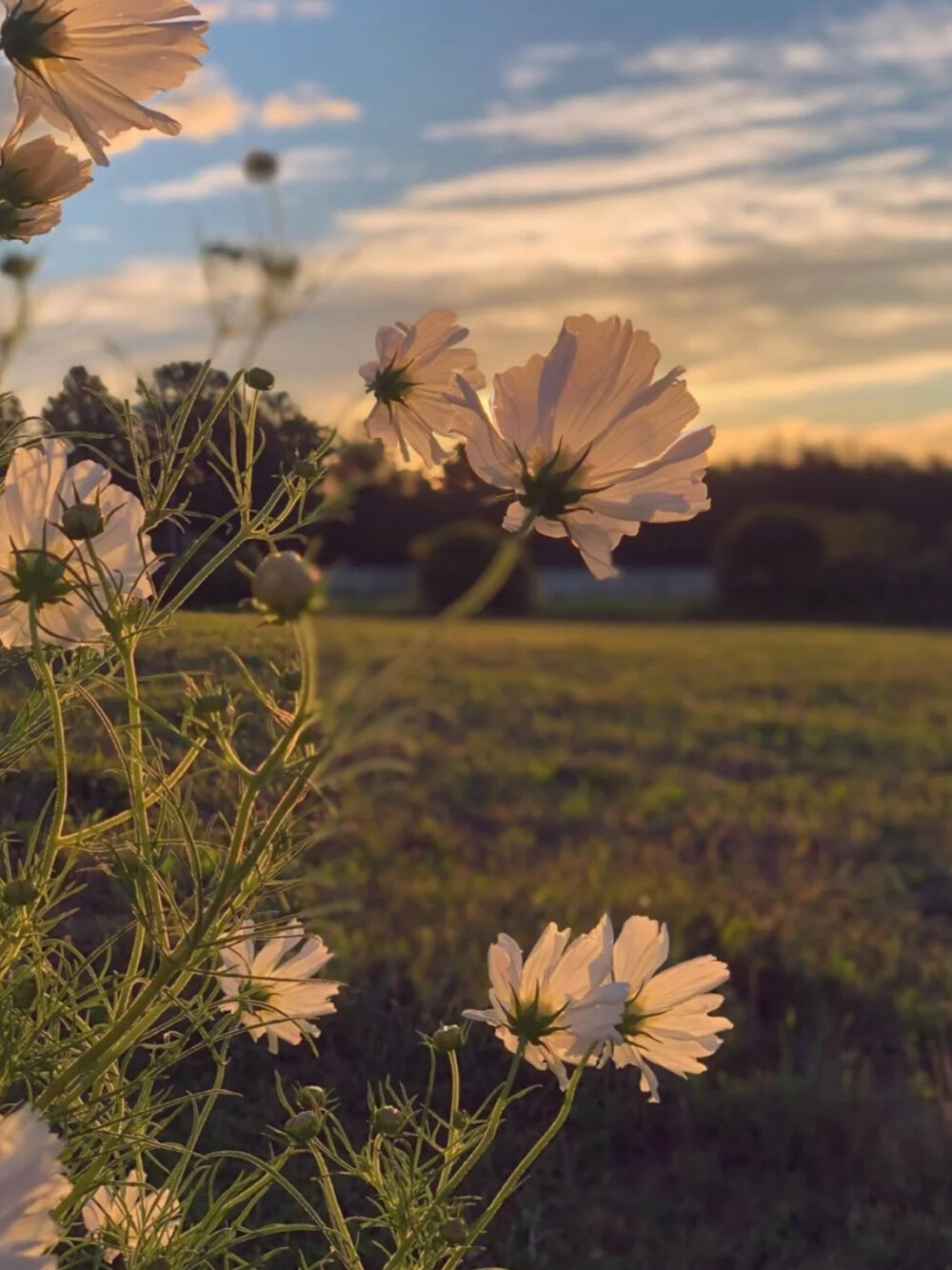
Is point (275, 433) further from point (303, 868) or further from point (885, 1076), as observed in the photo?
point (885, 1076)

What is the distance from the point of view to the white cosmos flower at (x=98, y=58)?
795mm

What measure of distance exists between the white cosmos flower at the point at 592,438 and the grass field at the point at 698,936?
5.2 inches

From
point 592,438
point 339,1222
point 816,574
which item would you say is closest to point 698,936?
point 339,1222

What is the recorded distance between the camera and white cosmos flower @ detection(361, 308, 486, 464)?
36.0 inches

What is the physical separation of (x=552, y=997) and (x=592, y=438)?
0.39 metres

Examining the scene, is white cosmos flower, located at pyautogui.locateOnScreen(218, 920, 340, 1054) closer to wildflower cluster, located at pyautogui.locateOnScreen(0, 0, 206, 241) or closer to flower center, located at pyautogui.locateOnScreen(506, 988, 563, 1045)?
flower center, located at pyautogui.locateOnScreen(506, 988, 563, 1045)

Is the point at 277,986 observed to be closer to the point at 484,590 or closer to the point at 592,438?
the point at 592,438

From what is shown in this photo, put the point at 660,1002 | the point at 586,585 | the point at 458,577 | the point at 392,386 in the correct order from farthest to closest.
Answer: the point at 586,585, the point at 458,577, the point at 660,1002, the point at 392,386

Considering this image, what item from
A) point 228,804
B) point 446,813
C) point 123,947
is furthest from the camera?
point 446,813

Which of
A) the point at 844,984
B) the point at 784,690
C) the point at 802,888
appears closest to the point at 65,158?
the point at 844,984

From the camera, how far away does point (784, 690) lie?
7789mm

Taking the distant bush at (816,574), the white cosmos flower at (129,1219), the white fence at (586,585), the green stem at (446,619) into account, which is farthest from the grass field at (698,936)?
the white fence at (586,585)

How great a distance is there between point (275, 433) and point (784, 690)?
6876mm

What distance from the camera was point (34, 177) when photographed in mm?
825
